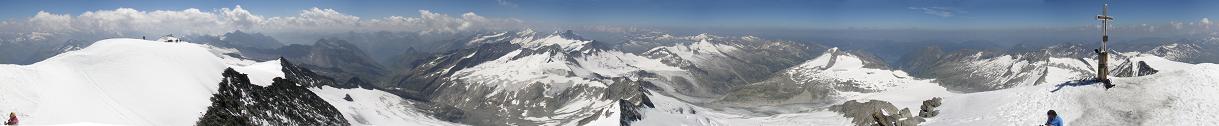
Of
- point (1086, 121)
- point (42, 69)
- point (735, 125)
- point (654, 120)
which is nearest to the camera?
point (1086, 121)

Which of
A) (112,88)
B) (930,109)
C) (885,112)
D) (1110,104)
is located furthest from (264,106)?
(1110,104)

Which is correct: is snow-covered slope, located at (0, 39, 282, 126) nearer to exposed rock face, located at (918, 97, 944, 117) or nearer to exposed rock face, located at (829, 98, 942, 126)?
exposed rock face, located at (829, 98, 942, 126)

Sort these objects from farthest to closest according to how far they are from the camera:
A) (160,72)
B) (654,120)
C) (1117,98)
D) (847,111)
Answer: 1. (654,120)
2. (847,111)
3. (160,72)
4. (1117,98)

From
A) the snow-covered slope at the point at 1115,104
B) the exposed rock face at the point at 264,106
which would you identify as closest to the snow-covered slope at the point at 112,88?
the exposed rock face at the point at 264,106

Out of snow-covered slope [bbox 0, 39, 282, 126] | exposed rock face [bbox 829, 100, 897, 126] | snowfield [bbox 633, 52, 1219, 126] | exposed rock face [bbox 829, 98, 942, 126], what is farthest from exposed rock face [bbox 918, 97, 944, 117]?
snow-covered slope [bbox 0, 39, 282, 126]

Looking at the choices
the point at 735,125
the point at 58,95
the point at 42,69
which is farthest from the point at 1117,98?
the point at 42,69

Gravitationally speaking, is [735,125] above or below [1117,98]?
below

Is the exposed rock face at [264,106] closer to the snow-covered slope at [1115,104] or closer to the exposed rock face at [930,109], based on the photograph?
the exposed rock face at [930,109]

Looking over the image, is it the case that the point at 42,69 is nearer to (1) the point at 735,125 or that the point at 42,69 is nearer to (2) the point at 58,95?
(2) the point at 58,95
